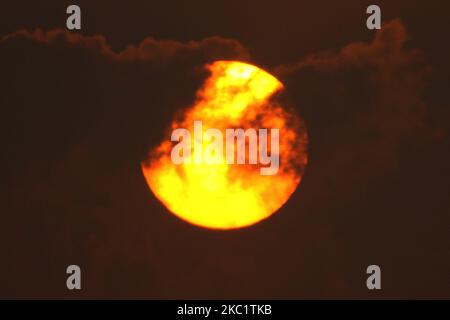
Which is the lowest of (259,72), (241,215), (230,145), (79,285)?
(79,285)

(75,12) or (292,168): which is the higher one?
(75,12)

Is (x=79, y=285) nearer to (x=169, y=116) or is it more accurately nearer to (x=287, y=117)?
(x=169, y=116)

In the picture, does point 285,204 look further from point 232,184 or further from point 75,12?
point 75,12

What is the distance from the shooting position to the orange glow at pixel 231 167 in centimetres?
1289

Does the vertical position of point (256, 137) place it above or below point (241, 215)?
above

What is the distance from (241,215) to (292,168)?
0.87m

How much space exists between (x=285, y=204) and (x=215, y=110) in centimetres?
149

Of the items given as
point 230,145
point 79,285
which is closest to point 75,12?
point 230,145

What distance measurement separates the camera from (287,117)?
13.2m

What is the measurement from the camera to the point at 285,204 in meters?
13.3

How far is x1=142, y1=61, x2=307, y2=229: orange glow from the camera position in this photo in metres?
12.9

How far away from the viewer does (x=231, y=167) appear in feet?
42.0

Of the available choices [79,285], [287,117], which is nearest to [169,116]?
[287,117]

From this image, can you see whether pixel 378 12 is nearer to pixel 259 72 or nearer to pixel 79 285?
pixel 259 72
